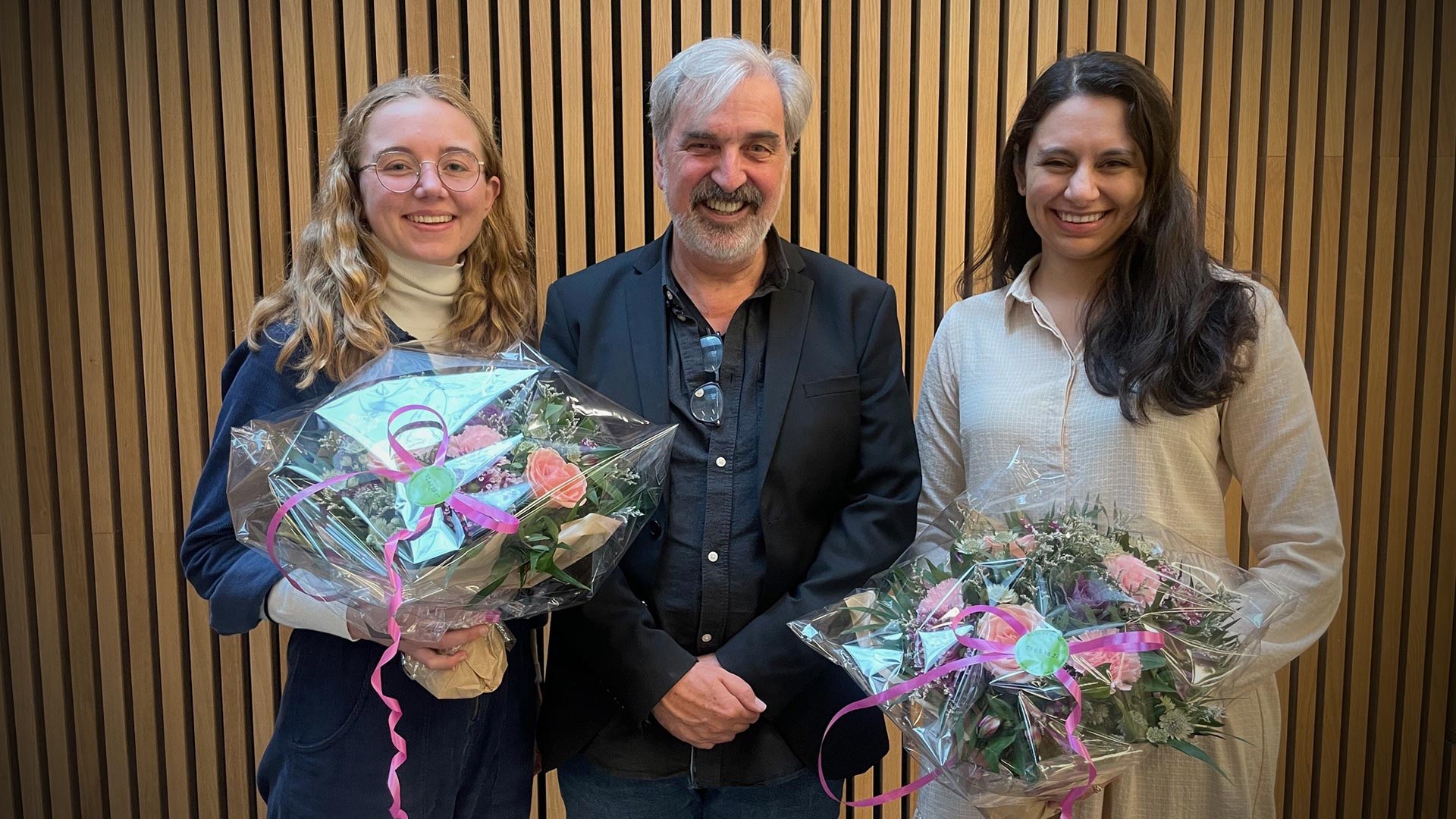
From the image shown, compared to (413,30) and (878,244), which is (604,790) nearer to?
(878,244)

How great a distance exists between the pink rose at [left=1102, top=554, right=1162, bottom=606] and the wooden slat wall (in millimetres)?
1974

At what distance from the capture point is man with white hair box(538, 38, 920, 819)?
1.96 meters

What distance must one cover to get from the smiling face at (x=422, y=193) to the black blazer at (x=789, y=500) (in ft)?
0.84

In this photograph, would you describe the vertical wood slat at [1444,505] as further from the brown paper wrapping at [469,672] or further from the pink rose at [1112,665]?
the brown paper wrapping at [469,672]

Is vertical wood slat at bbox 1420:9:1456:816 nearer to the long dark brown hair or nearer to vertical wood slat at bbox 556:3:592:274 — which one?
the long dark brown hair

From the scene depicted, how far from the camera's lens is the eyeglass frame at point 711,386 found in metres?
2.02

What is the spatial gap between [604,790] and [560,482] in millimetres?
820

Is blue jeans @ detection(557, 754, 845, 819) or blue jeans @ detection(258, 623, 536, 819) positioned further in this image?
blue jeans @ detection(557, 754, 845, 819)

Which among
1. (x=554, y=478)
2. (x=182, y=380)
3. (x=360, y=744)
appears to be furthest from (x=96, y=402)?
(x=554, y=478)

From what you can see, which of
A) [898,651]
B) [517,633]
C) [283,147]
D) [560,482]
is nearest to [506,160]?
[283,147]

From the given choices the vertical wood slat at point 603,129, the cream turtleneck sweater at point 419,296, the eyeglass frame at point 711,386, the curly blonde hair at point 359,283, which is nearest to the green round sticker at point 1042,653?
the eyeglass frame at point 711,386

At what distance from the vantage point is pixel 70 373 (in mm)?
3410

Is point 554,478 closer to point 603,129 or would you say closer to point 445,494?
point 445,494

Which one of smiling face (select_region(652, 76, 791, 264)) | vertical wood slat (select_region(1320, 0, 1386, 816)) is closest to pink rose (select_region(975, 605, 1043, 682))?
smiling face (select_region(652, 76, 791, 264))
